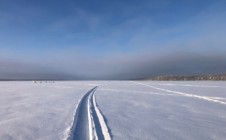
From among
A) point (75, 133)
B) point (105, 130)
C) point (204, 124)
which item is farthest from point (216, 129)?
point (75, 133)

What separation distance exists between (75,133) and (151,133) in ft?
6.08

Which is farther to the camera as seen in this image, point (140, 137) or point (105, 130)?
point (105, 130)

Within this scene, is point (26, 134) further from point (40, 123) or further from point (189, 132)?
point (189, 132)

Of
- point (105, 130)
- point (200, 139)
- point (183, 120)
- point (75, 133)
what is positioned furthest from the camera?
point (183, 120)

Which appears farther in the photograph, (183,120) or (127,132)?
(183,120)

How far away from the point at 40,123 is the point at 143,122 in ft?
10.3

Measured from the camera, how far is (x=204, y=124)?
23.0 feet

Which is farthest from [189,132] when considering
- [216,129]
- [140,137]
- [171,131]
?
[140,137]

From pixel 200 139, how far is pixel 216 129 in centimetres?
124

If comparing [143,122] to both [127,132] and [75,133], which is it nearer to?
[127,132]

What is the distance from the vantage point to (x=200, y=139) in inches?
210

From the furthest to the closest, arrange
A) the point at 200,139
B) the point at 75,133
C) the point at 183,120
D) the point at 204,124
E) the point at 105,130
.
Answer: the point at 183,120, the point at 204,124, the point at 105,130, the point at 75,133, the point at 200,139

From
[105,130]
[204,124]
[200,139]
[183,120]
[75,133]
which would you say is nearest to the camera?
[200,139]

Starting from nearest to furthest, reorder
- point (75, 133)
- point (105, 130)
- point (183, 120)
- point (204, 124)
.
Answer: point (75, 133) < point (105, 130) < point (204, 124) < point (183, 120)
